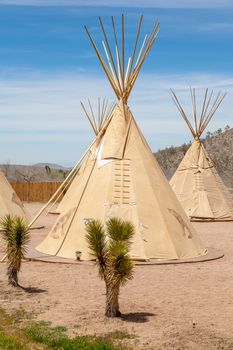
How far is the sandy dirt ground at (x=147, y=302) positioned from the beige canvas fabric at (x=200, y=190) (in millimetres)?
12113

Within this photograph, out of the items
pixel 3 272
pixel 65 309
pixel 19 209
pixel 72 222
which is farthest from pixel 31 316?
pixel 19 209

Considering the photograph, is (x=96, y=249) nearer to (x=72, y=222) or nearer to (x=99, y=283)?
(x=99, y=283)

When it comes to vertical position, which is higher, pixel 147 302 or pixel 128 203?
pixel 128 203

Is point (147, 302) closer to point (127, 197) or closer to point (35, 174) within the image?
point (127, 197)

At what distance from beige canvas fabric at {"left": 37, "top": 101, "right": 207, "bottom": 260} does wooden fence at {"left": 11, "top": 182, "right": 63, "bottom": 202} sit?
25.7 metres

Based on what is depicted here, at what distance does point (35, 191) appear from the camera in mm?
41406

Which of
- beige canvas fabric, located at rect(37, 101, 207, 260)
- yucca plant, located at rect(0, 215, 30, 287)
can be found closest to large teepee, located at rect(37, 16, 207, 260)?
beige canvas fabric, located at rect(37, 101, 207, 260)

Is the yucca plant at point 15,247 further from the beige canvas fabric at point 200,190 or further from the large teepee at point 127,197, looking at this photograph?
the beige canvas fabric at point 200,190

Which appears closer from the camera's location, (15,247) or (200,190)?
(15,247)

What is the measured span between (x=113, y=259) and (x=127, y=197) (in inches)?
227

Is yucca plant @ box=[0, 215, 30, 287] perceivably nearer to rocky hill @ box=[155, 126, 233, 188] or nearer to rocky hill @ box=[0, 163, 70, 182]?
rocky hill @ box=[155, 126, 233, 188]

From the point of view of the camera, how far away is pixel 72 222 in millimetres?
14305

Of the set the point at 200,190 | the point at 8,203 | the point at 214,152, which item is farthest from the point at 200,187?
the point at 214,152

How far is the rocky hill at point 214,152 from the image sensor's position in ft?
177
